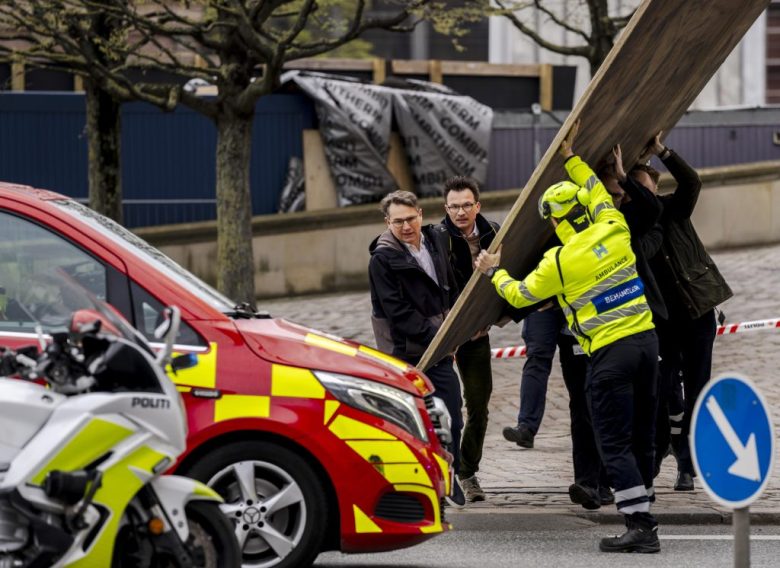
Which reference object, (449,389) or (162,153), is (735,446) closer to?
(449,389)

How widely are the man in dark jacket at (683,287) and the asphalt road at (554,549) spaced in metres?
1.10

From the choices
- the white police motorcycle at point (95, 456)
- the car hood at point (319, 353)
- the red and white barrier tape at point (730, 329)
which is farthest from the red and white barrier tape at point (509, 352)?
the white police motorcycle at point (95, 456)

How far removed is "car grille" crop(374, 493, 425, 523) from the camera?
22.2 feet

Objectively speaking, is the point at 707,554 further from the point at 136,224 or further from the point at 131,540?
the point at 136,224

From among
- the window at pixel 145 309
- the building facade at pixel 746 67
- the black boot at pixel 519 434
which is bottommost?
the black boot at pixel 519 434

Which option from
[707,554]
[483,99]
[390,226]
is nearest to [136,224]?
[483,99]

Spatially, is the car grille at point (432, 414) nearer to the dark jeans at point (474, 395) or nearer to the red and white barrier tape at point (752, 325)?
the dark jeans at point (474, 395)

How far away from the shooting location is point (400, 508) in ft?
22.3

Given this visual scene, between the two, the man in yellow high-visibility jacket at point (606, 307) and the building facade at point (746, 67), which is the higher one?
the building facade at point (746, 67)

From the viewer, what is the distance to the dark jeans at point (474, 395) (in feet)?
31.0

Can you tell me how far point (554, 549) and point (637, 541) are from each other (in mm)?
420

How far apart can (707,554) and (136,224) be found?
14.5 meters

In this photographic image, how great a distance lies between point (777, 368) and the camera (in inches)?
579

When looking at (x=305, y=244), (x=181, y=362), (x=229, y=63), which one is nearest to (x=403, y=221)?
(x=181, y=362)
